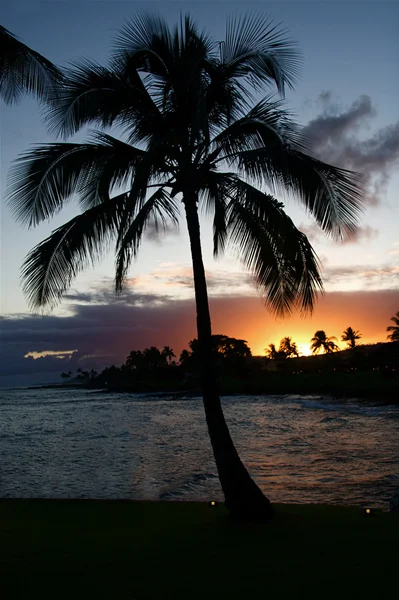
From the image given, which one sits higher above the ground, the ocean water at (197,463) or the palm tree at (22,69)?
the palm tree at (22,69)

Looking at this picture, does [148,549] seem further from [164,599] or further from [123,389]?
[123,389]

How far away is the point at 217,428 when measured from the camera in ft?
24.4

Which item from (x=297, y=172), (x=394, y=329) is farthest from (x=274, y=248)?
(x=394, y=329)

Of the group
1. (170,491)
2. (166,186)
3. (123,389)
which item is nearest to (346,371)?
(123,389)

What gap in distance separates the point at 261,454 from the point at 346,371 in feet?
244

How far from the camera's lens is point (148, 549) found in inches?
235

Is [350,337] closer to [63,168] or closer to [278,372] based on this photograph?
[278,372]

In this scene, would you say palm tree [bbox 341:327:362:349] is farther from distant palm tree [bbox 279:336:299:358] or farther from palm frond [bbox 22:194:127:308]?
palm frond [bbox 22:194:127:308]

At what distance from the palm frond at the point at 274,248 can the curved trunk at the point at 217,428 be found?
27.6 inches

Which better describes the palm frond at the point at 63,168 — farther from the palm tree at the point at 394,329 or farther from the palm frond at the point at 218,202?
the palm tree at the point at 394,329

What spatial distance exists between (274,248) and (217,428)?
2846mm

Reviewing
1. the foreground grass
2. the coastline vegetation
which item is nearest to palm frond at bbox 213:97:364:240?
the foreground grass

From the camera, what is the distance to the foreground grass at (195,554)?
4.76m

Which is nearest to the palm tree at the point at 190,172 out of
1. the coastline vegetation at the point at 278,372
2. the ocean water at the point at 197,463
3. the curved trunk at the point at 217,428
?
the curved trunk at the point at 217,428
